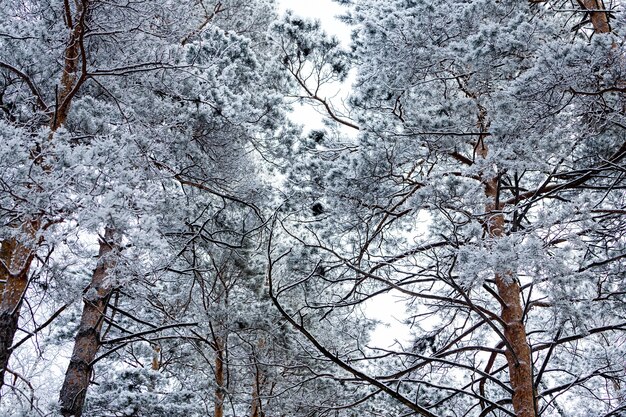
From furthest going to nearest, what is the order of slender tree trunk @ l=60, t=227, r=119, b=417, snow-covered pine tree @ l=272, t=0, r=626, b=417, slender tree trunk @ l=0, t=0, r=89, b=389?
slender tree trunk @ l=60, t=227, r=119, b=417
snow-covered pine tree @ l=272, t=0, r=626, b=417
slender tree trunk @ l=0, t=0, r=89, b=389

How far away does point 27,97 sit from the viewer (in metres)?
4.34

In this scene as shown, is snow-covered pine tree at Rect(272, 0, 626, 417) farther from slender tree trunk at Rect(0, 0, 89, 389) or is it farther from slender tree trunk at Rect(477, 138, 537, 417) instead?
slender tree trunk at Rect(0, 0, 89, 389)

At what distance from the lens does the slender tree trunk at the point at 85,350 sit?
443 centimetres

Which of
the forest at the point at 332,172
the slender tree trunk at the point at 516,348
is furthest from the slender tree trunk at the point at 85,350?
the slender tree trunk at the point at 516,348

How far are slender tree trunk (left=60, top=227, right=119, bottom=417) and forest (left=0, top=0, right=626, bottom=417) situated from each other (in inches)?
0.7

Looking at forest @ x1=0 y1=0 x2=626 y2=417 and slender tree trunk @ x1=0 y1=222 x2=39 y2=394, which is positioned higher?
forest @ x1=0 y1=0 x2=626 y2=417

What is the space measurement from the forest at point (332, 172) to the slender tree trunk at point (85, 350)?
18 millimetres

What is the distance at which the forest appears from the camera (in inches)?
143

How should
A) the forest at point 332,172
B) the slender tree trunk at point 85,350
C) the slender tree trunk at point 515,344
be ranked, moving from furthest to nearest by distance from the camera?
the slender tree trunk at point 85,350 < the slender tree trunk at point 515,344 < the forest at point 332,172

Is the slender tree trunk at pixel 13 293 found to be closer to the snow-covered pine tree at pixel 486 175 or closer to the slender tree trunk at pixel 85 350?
the slender tree trunk at pixel 85 350

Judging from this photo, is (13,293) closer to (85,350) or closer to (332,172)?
(85,350)

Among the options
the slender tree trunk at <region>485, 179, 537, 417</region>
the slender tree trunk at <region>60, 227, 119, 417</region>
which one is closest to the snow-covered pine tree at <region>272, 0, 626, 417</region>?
the slender tree trunk at <region>485, 179, 537, 417</region>

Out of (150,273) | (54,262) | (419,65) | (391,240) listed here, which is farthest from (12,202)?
(391,240)

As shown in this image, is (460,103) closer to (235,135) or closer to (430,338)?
(235,135)
